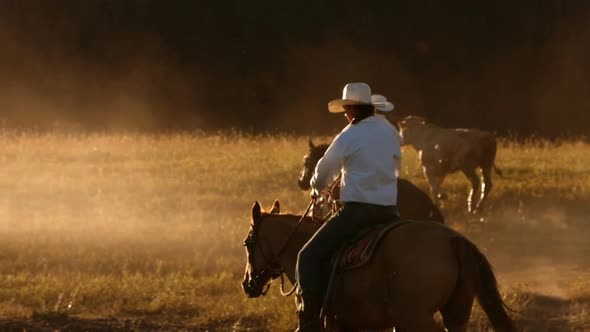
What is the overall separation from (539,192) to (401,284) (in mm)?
14316

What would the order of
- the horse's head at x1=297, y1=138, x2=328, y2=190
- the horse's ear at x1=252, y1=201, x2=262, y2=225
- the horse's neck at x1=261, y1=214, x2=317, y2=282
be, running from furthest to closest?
the horse's head at x1=297, y1=138, x2=328, y2=190, the horse's ear at x1=252, y1=201, x2=262, y2=225, the horse's neck at x1=261, y1=214, x2=317, y2=282

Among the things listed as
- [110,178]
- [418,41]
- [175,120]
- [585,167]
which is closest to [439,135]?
[585,167]

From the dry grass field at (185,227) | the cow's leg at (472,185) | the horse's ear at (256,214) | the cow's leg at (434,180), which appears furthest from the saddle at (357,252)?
the cow's leg at (434,180)

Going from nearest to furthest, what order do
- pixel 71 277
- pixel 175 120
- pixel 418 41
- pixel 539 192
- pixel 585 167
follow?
pixel 71 277
pixel 539 192
pixel 585 167
pixel 175 120
pixel 418 41

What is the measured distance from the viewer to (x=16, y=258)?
56.5 feet

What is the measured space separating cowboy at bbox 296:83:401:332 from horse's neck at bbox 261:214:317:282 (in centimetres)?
77

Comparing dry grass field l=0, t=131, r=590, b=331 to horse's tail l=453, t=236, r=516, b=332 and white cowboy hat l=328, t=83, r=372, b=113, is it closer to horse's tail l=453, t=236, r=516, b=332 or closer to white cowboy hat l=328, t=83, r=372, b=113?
horse's tail l=453, t=236, r=516, b=332

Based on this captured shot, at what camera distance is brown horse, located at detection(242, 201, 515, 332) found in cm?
856

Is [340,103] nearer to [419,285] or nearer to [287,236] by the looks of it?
[287,236]

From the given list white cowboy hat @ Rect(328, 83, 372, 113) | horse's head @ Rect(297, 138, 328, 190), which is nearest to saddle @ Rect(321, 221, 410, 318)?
white cowboy hat @ Rect(328, 83, 372, 113)

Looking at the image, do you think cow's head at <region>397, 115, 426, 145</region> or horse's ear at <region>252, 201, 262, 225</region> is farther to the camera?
cow's head at <region>397, 115, 426, 145</region>

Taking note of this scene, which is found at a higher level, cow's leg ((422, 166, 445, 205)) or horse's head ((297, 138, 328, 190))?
horse's head ((297, 138, 328, 190))

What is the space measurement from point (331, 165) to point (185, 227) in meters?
11.2

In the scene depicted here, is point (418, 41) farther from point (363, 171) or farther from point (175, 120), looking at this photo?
point (363, 171)
